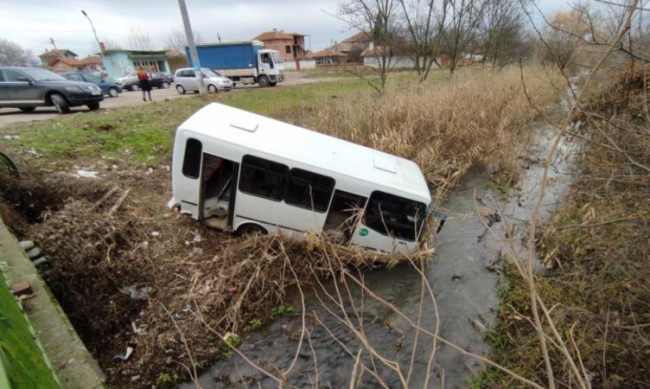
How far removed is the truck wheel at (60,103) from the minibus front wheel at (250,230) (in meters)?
9.60

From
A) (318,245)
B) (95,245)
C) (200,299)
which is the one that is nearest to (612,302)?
(318,245)

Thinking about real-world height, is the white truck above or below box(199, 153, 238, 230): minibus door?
above

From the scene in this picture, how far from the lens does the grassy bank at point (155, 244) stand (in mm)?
3918

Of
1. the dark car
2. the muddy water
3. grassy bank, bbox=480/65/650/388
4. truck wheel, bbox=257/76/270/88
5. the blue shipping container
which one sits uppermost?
the blue shipping container

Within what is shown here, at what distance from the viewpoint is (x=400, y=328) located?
4609mm

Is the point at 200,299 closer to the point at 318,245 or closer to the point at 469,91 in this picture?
the point at 318,245

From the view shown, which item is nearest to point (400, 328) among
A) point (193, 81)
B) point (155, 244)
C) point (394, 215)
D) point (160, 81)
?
point (394, 215)

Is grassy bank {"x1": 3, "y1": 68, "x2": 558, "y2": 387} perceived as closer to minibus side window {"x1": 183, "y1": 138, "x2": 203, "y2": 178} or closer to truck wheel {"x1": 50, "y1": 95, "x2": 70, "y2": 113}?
minibus side window {"x1": 183, "y1": 138, "x2": 203, "y2": 178}

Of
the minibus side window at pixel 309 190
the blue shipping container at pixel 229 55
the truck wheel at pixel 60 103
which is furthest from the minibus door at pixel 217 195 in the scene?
the blue shipping container at pixel 229 55

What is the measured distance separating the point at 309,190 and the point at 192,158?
2009 mm

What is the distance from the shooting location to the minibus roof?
15.8 ft

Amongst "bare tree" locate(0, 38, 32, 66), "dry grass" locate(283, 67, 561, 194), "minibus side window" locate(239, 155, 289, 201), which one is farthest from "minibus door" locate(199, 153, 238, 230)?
"bare tree" locate(0, 38, 32, 66)

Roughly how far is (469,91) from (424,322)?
9.58 m

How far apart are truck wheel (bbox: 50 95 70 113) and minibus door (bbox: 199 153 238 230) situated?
8184 mm
